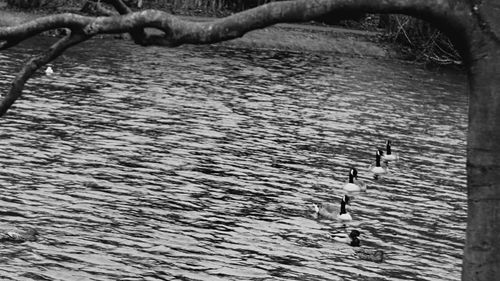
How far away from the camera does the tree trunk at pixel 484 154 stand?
9625mm

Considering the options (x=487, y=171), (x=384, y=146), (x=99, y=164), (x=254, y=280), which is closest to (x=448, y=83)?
(x=384, y=146)

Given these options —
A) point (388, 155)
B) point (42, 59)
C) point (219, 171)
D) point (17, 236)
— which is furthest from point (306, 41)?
point (42, 59)

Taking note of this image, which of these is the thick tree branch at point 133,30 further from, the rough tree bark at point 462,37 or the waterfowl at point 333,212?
the waterfowl at point 333,212

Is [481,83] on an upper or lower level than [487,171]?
upper

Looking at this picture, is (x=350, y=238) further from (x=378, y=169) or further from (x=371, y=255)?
(x=378, y=169)

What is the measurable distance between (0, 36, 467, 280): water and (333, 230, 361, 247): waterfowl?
23cm

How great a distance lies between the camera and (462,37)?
9.70 m

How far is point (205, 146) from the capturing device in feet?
122

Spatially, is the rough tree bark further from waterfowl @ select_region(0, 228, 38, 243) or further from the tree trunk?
waterfowl @ select_region(0, 228, 38, 243)

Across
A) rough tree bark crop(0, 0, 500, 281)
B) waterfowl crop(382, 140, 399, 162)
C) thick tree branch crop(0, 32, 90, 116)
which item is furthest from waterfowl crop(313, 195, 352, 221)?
thick tree branch crop(0, 32, 90, 116)

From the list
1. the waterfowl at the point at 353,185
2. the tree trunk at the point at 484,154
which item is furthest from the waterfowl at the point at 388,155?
the tree trunk at the point at 484,154

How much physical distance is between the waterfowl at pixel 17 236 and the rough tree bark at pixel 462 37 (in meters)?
14.0

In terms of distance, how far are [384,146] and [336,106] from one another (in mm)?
8232

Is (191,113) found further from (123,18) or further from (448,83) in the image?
(123,18)
